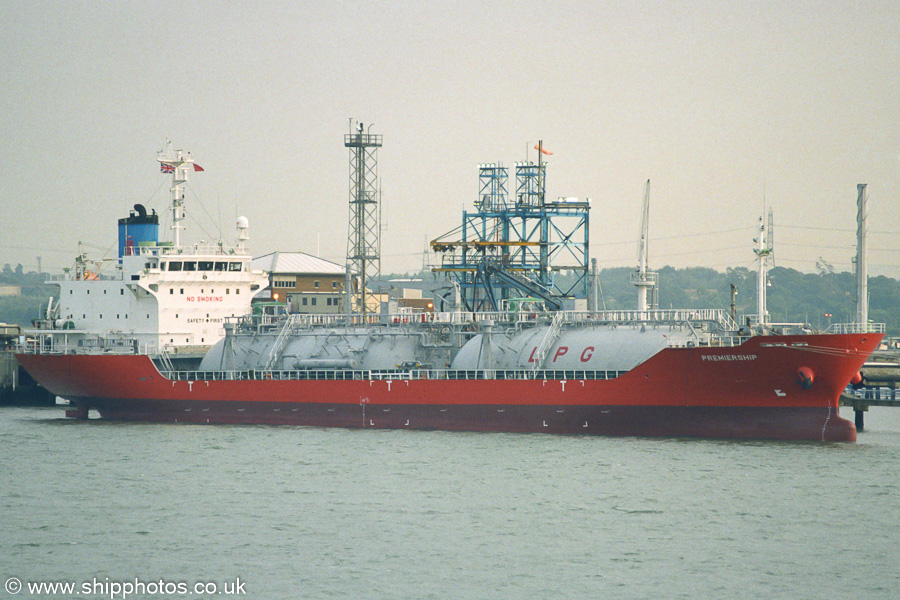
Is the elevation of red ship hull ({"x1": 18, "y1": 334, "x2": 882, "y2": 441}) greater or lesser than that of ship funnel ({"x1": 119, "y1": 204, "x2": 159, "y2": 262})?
lesser

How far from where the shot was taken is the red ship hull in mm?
34531

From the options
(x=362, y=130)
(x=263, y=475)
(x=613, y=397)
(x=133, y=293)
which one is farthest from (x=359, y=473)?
(x=362, y=130)

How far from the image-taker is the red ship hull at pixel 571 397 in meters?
34.5

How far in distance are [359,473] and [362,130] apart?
32.2m

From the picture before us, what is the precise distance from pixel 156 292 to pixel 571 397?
21.2 m

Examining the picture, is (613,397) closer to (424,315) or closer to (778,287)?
(424,315)

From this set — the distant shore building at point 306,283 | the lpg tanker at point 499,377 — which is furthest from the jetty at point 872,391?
the distant shore building at point 306,283

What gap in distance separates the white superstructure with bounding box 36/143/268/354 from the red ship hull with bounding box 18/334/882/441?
3663 mm

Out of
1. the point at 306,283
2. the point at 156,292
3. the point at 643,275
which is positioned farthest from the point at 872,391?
the point at 306,283

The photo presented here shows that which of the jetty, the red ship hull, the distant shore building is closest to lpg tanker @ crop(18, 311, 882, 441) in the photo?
the red ship hull

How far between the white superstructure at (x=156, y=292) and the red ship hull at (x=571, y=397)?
3.66 metres

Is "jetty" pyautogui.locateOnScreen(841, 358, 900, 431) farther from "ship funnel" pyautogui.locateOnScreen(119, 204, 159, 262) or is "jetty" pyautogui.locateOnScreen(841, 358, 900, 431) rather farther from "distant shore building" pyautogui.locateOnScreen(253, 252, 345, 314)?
"distant shore building" pyautogui.locateOnScreen(253, 252, 345, 314)

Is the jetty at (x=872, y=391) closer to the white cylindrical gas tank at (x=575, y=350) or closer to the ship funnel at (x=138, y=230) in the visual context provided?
the white cylindrical gas tank at (x=575, y=350)

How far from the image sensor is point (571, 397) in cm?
3744
